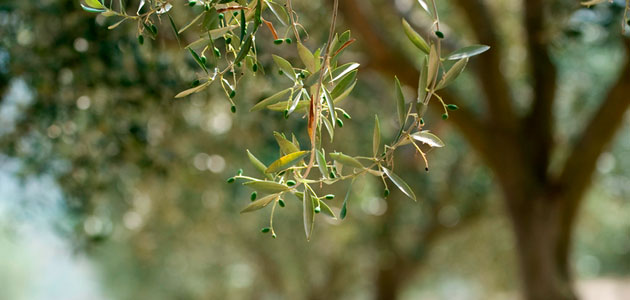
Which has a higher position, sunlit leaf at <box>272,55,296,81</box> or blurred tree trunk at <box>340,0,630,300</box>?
sunlit leaf at <box>272,55,296,81</box>

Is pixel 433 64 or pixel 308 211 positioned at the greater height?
pixel 433 64

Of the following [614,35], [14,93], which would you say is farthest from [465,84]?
[14,93]

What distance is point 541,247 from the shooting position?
5270mm

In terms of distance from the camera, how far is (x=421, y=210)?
9.31 metres

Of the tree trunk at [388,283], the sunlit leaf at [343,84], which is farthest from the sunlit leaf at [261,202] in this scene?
the tree trunk at [388,283]

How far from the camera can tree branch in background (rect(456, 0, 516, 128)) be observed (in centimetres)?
517

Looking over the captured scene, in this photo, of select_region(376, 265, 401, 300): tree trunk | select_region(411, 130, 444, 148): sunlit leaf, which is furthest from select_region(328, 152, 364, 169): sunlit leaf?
select_region(376, 265, 401, 300): tree trunk

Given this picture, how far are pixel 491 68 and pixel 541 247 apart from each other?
136 centimetres

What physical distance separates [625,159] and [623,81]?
5.27m

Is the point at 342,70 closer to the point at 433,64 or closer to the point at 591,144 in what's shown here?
the point at 433,64

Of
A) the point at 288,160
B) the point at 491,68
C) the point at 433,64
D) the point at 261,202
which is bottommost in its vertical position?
the point at 491,68

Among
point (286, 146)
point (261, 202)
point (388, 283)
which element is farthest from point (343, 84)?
point (388, 283)

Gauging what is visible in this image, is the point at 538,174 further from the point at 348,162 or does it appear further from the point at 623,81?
the point at 348,162

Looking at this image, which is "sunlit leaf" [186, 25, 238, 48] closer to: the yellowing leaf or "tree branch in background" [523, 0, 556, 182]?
the yellowing leaf
